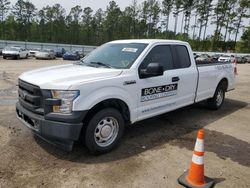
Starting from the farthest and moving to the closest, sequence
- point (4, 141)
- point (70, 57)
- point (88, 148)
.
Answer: point (70, 57)
point (4, 141)
point (88, 148)

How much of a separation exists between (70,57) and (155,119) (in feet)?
99.4

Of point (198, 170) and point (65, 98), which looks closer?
point (198, 170)

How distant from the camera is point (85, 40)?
289ft

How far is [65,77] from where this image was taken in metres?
3.96

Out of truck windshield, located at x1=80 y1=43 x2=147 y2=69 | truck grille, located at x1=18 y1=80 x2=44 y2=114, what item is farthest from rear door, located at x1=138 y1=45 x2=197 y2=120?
truck grille, located at x1=18 y1=80 x2=44 y2=114

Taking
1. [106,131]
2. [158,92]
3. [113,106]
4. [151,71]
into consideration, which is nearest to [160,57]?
[158,92]

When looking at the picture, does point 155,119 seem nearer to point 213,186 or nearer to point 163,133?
point 163,133

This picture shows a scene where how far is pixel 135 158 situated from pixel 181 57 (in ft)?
8.70

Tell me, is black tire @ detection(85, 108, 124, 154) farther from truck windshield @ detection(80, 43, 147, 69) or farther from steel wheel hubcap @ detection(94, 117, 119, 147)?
truck windshield @ detection(80, 43, 147, 69)

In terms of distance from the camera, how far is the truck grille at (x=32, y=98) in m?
3.92

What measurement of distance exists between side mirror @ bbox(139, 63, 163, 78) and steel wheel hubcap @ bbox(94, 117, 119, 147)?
0.96 meters

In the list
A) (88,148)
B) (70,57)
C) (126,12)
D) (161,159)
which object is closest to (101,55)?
(88,148)

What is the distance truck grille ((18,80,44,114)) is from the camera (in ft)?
12.9

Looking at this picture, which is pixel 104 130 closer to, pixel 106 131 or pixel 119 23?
pixel 106 131
